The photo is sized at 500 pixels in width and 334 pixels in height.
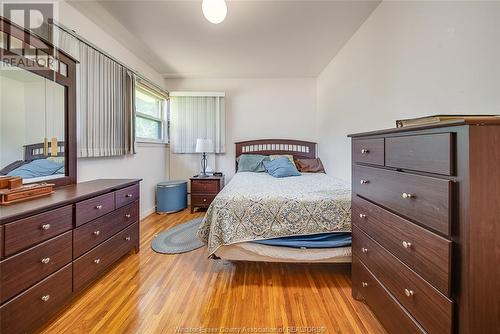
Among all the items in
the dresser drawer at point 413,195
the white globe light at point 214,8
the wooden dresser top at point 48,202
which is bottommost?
the wooden dresser top at point 48,202

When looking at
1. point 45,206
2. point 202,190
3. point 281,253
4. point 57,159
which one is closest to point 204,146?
point 202,190

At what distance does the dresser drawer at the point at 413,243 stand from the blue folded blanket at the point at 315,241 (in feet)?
1.37

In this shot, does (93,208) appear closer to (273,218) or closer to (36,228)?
(36,228)

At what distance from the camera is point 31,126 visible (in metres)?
1.60

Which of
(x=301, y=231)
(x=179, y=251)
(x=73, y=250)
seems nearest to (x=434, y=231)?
(x=301, y=231)

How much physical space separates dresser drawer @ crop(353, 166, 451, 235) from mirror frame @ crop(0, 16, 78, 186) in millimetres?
2372

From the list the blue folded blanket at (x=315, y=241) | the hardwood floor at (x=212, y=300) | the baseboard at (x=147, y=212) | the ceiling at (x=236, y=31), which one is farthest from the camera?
the baseboard at (x=147, y=212)

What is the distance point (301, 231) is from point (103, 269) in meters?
1.62

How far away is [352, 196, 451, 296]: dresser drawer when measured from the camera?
78cm

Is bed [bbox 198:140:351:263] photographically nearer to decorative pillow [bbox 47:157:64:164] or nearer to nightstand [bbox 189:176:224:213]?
decorative pillow [bbox 47:157:64:164]

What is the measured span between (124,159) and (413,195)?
3095 mm

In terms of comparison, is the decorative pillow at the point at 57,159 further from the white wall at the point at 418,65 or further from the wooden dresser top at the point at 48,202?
the white wall at the point at 418,65

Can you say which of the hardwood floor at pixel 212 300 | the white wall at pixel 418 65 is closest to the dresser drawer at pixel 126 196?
the hardwood floor at pixel 212 300

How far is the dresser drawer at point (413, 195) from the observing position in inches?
30.5
